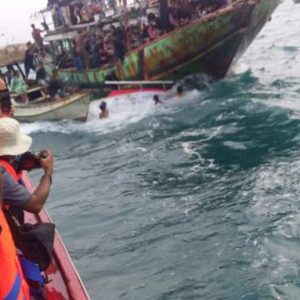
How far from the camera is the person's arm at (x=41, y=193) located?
11.3 ft

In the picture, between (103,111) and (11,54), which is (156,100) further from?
(11,54)

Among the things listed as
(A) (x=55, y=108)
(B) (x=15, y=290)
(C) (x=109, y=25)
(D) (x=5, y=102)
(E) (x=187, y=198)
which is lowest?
(A) (x=55, y=108)

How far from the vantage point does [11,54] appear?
71.3 feet

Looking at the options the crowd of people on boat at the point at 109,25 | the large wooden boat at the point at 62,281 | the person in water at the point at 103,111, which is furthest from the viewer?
the crowd of people on boat at the point at 109,25

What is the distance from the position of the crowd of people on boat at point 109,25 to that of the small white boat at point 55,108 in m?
2.09

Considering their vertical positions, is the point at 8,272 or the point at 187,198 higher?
the point at 8,272

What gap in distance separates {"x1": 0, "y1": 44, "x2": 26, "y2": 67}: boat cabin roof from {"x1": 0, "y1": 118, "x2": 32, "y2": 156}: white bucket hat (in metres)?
18.5

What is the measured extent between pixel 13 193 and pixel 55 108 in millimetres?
14069

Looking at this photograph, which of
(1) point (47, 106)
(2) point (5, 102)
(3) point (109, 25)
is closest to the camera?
(2) point (5, 102)

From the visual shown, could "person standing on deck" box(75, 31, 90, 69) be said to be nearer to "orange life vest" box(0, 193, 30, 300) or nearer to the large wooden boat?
the large wooden boat

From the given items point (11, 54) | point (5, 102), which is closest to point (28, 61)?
point (11, 54)

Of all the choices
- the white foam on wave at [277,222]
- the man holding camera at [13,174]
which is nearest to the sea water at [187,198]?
the white foam on wave at [277,222]

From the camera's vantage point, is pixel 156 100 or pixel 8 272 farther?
pixel 156 100

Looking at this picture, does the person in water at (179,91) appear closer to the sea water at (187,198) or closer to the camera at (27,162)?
the sea water at (187,198)
